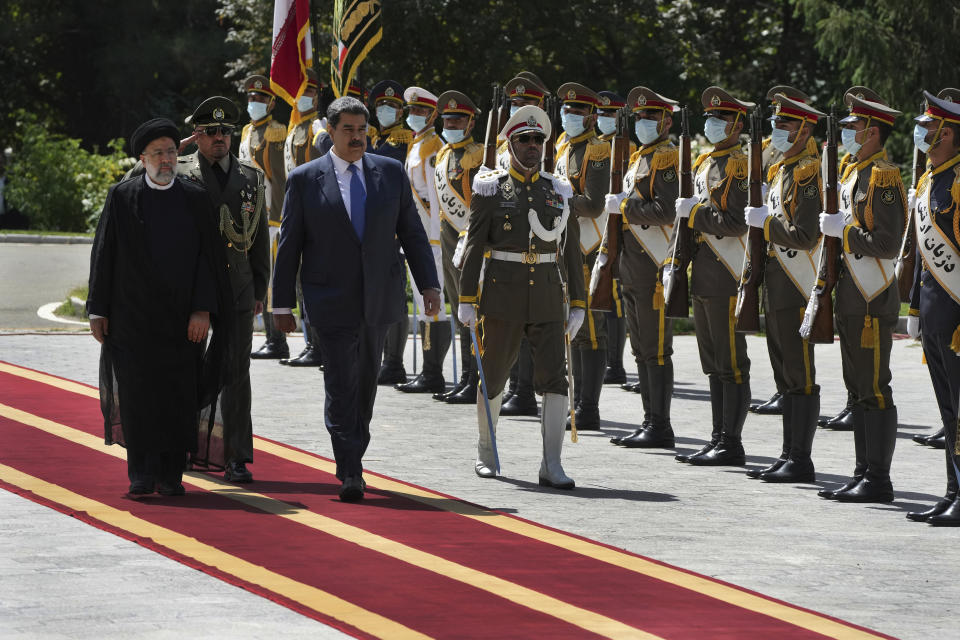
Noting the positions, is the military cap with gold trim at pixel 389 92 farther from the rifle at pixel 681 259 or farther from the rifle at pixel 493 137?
the rifle at pixel 681 259

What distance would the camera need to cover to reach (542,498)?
29.9ft

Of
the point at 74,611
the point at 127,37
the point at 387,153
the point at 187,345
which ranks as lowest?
the point at 74,611

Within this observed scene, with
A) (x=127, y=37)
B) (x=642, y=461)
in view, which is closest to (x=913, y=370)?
(x=642, y=461)

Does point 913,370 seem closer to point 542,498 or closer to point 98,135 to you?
point 542,498

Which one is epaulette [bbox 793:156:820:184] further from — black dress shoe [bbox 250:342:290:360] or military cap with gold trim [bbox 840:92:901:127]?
black dress shoe [bbox 250:342:290:360]

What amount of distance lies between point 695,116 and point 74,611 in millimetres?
32175

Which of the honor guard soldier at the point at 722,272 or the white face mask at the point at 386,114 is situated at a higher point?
the white face mask at the point at 386,114

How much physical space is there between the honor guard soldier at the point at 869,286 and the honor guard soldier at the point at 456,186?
4062 millimetres

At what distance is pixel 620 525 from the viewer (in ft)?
27.5

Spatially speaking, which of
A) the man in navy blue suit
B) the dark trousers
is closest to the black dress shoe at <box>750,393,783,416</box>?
the man in navy blue suit

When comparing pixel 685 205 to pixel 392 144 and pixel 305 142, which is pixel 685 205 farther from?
pixel 305 142

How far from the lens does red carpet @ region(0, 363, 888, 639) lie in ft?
21.0

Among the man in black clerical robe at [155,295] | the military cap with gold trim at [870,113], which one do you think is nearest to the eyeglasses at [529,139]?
the military cap with gold trim at [870,113]

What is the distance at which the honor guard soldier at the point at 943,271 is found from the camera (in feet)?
→ 28.1
